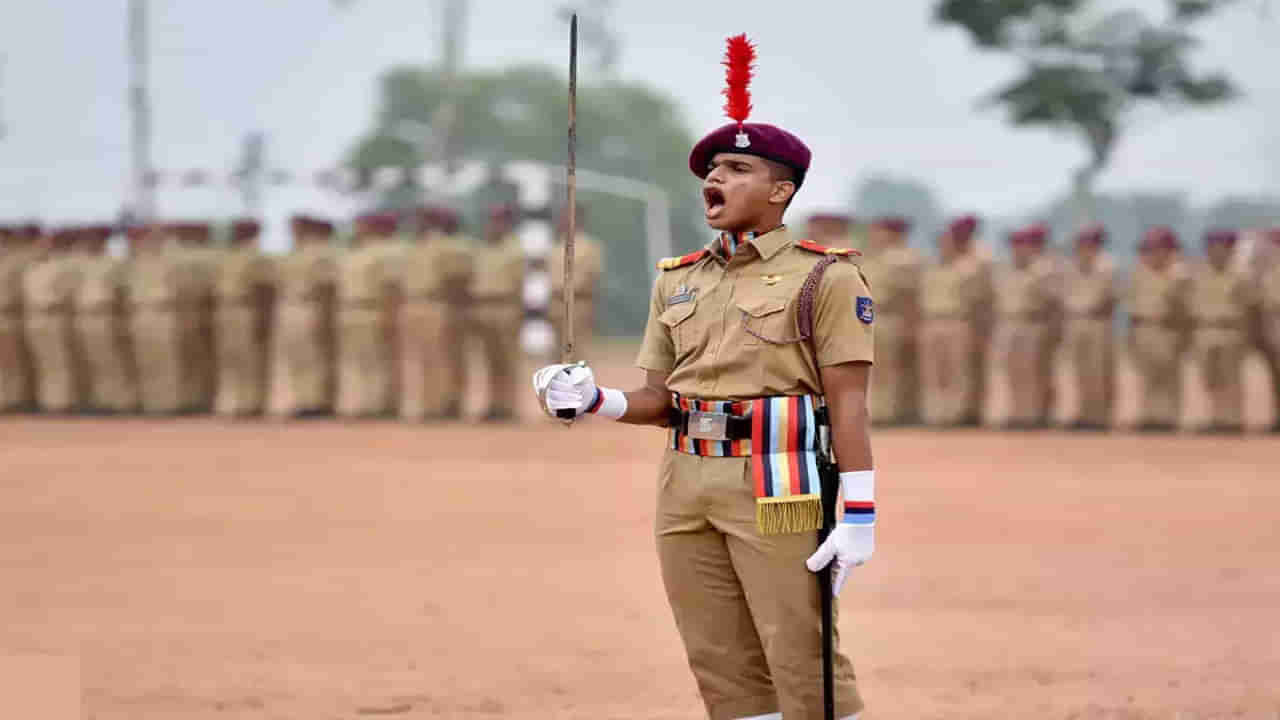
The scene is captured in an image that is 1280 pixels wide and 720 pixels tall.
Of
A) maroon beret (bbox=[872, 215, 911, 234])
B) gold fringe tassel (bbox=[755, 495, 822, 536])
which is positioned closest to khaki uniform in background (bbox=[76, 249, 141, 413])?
maroon beret (bbox=[872, 215, 911, 234])

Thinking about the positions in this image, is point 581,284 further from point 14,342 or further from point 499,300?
point 14,342

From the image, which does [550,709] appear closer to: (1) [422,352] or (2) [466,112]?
(1) [422,352]

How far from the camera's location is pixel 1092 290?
16.8 m

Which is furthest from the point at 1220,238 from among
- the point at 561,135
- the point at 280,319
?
the point at 561,135

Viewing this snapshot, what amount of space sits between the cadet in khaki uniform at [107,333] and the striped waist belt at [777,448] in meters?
14.6

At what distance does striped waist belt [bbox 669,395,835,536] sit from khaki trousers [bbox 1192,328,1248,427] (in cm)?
1316

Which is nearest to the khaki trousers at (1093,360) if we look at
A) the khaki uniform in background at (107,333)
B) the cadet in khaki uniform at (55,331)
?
the khaki uniform in background at (107,333)

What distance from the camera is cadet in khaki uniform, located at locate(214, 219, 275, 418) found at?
17.6m

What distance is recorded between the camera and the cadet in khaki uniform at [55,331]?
59.0 ft

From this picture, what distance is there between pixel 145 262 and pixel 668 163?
133ft

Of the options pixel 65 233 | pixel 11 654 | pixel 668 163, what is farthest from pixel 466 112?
pixel 11 654

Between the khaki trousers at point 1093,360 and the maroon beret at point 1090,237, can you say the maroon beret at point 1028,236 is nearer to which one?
the maroon beret at point 1090,237

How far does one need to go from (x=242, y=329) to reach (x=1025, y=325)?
23.8 ft

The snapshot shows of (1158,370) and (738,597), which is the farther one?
(1158,370)
